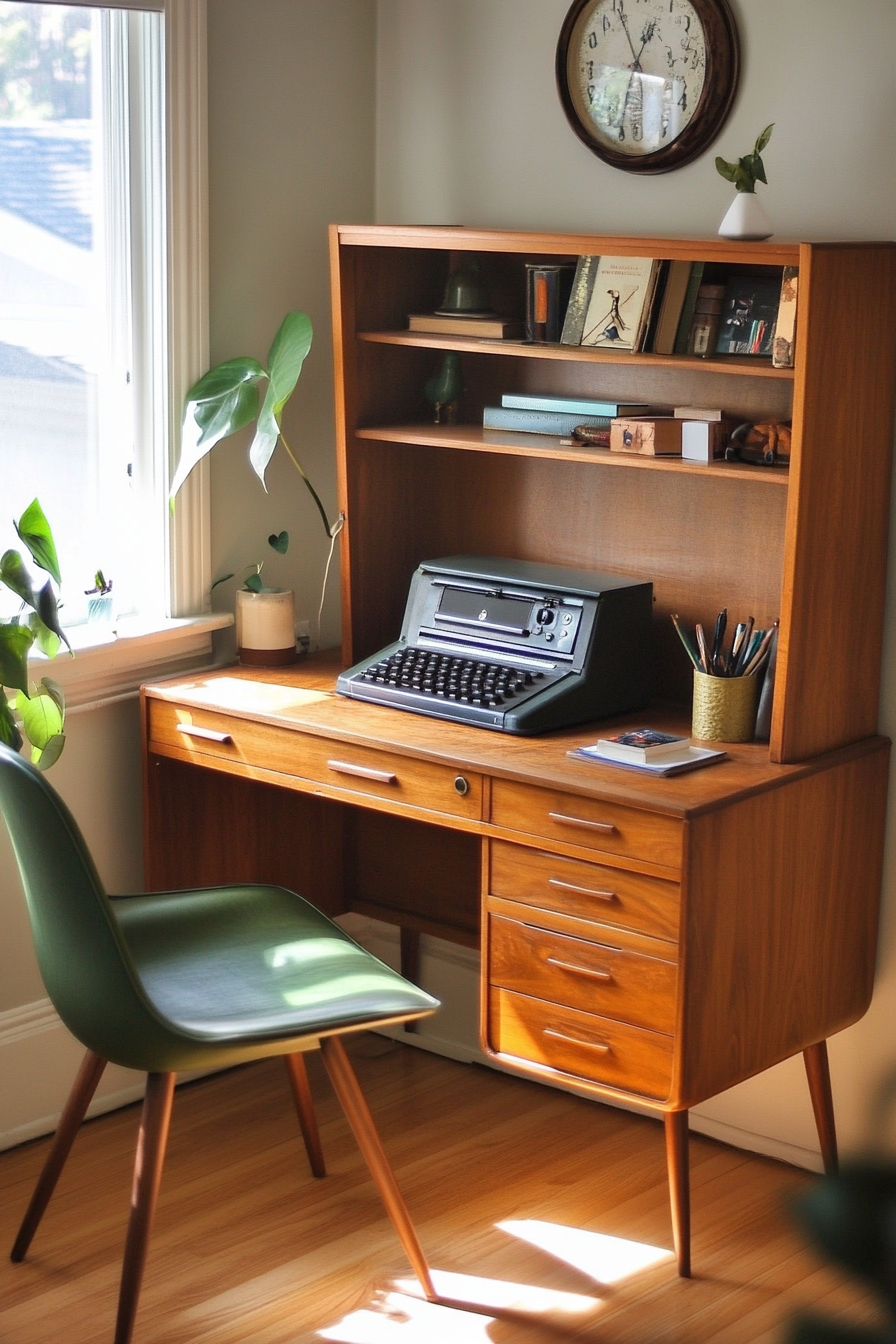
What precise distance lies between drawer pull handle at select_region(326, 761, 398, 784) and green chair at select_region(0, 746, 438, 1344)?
0.78 feet

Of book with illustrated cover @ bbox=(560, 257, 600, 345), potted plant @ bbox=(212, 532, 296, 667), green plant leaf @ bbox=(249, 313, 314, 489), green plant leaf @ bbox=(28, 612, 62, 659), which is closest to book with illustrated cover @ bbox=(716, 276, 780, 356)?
book with illustrated cover @ bbox=(560, 257, 600, 345)

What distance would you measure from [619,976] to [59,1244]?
1.01 metres

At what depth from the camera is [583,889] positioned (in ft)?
7.08

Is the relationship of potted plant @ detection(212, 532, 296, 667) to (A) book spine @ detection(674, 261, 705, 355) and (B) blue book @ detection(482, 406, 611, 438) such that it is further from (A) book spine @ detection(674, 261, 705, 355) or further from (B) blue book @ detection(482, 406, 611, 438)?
(A) book spine @ detection(674, 261, 705, 355)

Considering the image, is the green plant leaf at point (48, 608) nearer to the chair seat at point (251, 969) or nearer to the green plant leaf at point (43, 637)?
the green plant leaf at point (43, 637)

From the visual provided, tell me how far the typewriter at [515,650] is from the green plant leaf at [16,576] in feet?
1.89

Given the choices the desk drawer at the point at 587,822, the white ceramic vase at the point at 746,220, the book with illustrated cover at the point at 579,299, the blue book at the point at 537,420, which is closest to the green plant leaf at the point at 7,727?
the desk drawer at the point at 587,822

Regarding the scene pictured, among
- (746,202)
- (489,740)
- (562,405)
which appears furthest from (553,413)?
(489,740)

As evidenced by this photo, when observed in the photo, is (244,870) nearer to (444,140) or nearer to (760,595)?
(760,595)

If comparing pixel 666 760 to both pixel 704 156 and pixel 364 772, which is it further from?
pixel 704 156

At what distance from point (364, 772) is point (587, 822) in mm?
430

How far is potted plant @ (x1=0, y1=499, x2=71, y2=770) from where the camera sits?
2.31 meters

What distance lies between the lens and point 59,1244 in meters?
2.35

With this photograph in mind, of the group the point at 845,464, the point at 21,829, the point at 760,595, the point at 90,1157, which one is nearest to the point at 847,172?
the point at 845,464
